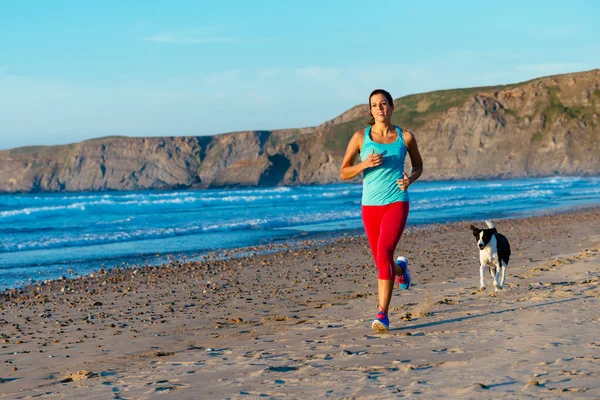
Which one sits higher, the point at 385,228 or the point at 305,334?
the point at 385,228

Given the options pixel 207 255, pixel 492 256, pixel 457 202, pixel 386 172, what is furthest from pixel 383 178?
pixel 457 202

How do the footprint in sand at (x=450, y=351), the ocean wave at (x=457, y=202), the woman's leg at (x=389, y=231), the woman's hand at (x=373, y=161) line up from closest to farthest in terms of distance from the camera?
the footprint in sand at (x=450, y=351) → the woman's hand at (x=373, y=161) → the woman's leg at (x=389, y=231) → the ocean wave at (x=457, y=202)

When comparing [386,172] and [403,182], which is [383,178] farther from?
[403,182]

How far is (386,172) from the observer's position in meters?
5.69

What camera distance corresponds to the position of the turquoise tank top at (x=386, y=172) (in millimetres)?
5648

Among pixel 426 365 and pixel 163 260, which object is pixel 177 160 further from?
pixel 426 365

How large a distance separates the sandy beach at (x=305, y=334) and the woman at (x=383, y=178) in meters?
0.73

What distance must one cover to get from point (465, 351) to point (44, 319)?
17.9 ft

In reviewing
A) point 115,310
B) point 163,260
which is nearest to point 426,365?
point 115,310

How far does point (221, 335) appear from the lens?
661 centimetres

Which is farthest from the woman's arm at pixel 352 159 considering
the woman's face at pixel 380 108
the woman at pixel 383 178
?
the woman's face at pixel 380 108

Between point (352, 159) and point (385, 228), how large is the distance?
69 centimetres

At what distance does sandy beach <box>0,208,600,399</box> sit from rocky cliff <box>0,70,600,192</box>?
112m

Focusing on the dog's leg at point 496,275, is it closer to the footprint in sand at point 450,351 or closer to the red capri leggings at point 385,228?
the red capri leggings at point 385,228
